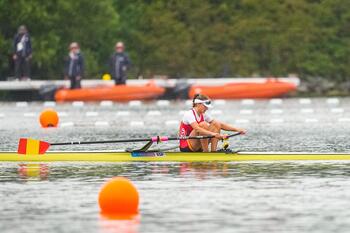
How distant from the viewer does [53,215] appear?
58.0ft

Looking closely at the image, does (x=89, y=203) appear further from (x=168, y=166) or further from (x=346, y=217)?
(x=168, y=166)

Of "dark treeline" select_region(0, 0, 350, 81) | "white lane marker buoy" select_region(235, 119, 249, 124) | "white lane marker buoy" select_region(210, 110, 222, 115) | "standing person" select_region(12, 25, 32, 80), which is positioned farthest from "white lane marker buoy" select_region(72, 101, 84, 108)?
"white lane marker buoy" select_region(235, 119, 249, 124)

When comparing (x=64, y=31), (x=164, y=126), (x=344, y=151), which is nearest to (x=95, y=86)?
(x=64, y=31)

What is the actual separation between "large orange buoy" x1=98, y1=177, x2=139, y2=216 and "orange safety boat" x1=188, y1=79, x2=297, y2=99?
128 feet

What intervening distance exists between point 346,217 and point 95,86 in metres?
39.6

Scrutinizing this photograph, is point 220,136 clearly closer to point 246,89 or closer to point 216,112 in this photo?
point 216,112

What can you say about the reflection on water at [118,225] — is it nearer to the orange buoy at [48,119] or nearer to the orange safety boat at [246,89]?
the orange buoy at [48,119]

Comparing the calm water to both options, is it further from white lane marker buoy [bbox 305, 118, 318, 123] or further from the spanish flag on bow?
white lane marker buoy [bbox 305, 118, 318, 123]

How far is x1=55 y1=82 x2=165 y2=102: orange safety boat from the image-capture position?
5512 cm

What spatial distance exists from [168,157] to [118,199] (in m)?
7.87

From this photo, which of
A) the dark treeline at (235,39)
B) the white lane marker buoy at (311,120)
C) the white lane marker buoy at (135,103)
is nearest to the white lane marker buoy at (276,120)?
the white lane marker buoy at (311,120)

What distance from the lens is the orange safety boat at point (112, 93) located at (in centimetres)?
5512

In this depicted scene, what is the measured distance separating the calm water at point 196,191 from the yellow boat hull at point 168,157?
1.46ft

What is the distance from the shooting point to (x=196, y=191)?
20172 mm
